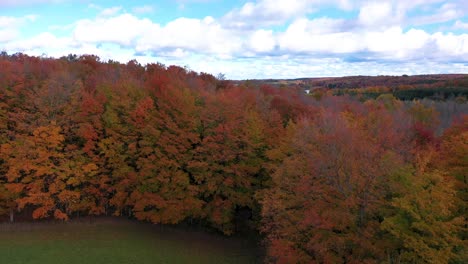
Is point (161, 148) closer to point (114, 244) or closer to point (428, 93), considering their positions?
point (114, 244)

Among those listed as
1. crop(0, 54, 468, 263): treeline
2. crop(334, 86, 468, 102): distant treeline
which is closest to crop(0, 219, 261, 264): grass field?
crop(0, 54, 468, 263): treeline

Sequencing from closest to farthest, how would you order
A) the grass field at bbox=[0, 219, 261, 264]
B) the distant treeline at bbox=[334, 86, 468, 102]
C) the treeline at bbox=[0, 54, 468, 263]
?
the treeline at bbox=[0, 54, 468, 263] → the grass field at bbox=[0, 219, 261, 264] → the distant treeline at bbox=[334, 86, 468, 102]

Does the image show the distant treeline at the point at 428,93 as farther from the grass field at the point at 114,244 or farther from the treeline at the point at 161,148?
the grass field at the point at 114,244

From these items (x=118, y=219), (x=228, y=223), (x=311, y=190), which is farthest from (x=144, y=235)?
(x=311, y=190)

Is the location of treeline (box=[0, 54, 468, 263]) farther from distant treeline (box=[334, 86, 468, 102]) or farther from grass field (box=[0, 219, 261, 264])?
distant treeline (box=[334, 86, 468, 102])

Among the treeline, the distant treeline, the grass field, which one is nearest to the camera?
the treeline

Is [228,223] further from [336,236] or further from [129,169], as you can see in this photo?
[336,236]

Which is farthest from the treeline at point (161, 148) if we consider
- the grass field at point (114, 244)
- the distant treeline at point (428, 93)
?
the distant treeline at point (428, 93)

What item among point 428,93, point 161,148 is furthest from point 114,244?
point 428,93

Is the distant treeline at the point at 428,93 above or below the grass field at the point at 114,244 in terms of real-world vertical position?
above
